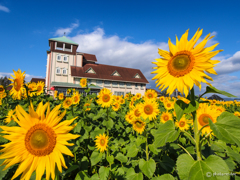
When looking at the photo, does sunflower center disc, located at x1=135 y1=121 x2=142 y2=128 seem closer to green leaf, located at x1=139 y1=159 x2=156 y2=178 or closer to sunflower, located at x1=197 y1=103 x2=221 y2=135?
green leaf, located at x1=139 y1=159 x2=156 y2=178

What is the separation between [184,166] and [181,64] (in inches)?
42.3

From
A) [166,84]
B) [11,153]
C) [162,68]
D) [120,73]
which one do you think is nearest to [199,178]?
[166,84]

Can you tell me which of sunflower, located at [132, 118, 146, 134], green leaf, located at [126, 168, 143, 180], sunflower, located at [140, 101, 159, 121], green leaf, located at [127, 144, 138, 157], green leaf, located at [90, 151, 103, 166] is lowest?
green leaf, located at [126, 168, 143, 180]

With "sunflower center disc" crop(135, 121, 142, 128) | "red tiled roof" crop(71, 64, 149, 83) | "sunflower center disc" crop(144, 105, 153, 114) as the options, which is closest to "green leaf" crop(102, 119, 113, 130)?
"sunflower center disc" crop(135, 121, 142, 128)

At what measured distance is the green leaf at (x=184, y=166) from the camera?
1261mm

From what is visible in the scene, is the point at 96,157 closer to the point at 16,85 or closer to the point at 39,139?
the point at 39,139

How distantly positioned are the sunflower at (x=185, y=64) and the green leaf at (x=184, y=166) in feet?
2.16

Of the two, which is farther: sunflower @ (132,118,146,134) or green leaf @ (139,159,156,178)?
sunflower @ (132,118,146,134)

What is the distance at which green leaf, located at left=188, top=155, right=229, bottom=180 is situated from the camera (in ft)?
3.66

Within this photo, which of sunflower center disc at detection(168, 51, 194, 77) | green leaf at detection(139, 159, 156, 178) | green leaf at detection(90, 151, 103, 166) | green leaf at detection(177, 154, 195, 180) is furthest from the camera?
green leaf at detection(90, 151, 103, 166)

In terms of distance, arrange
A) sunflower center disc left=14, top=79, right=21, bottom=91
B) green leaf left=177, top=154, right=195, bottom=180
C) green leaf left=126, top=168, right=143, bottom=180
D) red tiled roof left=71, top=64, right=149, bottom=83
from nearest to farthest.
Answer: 1. green leaf left=177, top=154, right=195, bottom=180
2. green leaf left=126, top=168, right=143, bottom=180
3. sunflower center disc left=14, top=79, right=21, bottom=91
4. red tiled roof left=71, top=64, right=149, bottom=83

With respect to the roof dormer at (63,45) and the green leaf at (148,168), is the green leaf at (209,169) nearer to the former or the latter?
the green leaf at (148,168)

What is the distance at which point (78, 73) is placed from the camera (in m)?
33.2

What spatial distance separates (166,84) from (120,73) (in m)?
38.4
